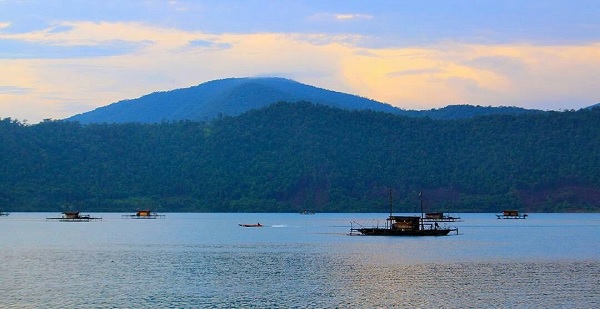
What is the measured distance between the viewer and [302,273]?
272 ft

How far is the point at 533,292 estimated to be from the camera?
67.7m

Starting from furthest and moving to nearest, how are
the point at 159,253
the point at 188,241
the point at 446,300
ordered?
the point at 188,241 → the point at 159,253 → the point at 446,300

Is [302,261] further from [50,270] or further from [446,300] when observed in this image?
[446,300]

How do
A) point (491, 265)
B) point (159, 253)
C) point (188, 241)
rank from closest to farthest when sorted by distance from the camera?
point (491, 265) → point (159, 253) → point (188, 241)

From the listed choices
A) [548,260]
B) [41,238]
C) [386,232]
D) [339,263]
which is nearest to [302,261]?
[339,263]

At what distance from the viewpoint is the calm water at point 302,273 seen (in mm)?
63938

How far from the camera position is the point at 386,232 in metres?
137

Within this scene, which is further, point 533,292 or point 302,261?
point 302,261

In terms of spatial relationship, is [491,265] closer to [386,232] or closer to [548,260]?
[548,260]

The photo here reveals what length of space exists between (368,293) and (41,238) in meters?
86.6

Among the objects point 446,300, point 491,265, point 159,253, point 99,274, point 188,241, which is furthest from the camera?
point 188,241

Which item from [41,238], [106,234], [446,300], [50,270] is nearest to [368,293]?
[446,300]

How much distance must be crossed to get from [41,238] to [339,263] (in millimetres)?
66127

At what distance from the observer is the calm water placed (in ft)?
210
